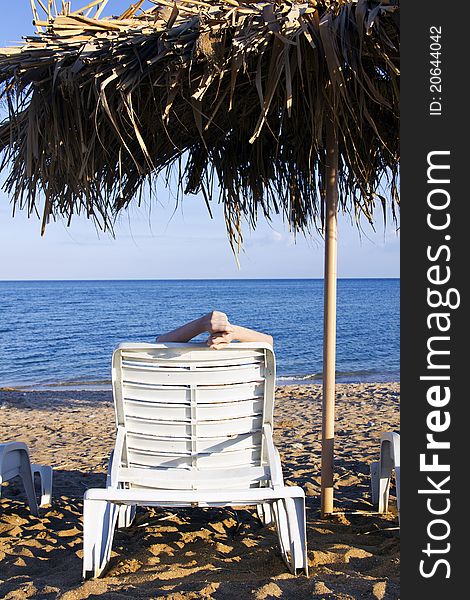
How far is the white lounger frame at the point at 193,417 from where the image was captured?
115 inches

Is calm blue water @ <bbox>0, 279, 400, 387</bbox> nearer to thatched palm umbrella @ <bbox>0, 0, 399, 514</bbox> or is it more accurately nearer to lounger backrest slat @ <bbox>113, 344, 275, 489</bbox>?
thatched palm umbrella @ <bbox>0, 0, 399, 514</bbox>

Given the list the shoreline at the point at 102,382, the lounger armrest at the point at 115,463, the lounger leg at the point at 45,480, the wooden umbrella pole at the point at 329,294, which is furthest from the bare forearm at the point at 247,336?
the shoreline at the point at 102,382

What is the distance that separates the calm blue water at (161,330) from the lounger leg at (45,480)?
10.5m

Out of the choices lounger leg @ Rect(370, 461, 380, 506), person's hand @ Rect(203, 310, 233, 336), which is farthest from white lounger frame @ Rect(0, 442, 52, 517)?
lounger leg @ Rect(370, 461, 380, 506)

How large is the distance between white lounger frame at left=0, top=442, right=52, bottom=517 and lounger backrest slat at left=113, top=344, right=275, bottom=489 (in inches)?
27.2

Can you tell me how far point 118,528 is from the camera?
10.9ft

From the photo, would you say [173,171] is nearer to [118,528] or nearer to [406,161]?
[118,528]

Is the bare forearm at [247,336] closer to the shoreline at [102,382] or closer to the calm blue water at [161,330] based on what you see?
the shoreline at [102,382]

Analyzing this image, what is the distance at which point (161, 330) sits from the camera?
3167 cm

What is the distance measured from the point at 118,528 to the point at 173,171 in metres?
2.41

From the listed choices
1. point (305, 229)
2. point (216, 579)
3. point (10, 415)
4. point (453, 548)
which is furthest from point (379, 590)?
point (10, 415)

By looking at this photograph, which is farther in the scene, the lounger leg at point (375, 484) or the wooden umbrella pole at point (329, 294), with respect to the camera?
the lounger leg at point (375, 484)

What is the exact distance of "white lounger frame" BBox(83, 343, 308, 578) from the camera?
9.56 feet

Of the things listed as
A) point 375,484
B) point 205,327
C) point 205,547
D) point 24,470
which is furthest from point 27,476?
point 375,484
